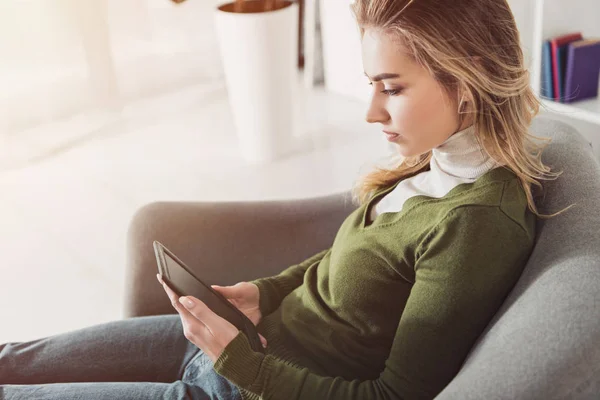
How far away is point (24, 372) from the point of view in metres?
1.15

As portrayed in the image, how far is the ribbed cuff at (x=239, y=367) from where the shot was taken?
3.03 ft

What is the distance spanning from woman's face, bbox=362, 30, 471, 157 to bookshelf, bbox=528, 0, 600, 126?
153 centimetres

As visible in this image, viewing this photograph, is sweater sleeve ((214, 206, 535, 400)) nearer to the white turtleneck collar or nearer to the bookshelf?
the white turtleneck collar

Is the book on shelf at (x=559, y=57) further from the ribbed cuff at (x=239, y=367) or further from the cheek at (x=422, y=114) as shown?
the ribbed cuff at (x=239, y=367)

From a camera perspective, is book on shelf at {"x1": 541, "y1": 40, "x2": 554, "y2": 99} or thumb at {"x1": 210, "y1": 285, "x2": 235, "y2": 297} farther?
book on shelf at {"x1": 541, "y1": 40, "x2": 554, "y2": 99}

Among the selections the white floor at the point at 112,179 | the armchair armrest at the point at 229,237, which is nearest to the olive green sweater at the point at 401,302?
the armchair armrest at the point at 229,237

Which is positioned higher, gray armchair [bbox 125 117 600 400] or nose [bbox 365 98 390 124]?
nose [bbox 365 98 390 124]

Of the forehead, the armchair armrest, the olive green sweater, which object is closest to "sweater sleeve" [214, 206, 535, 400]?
the olive green sweater

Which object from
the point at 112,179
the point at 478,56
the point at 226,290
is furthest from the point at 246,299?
the point at 112,179

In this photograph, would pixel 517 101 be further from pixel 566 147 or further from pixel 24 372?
pixel 24 372

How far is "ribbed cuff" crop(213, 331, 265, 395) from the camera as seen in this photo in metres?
0.92

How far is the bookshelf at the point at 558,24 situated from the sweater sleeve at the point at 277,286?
1447 mm

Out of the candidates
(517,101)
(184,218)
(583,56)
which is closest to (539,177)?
(517,101)

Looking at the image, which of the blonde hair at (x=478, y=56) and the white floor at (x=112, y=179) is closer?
the blonde hair at (x=478, y=56)
